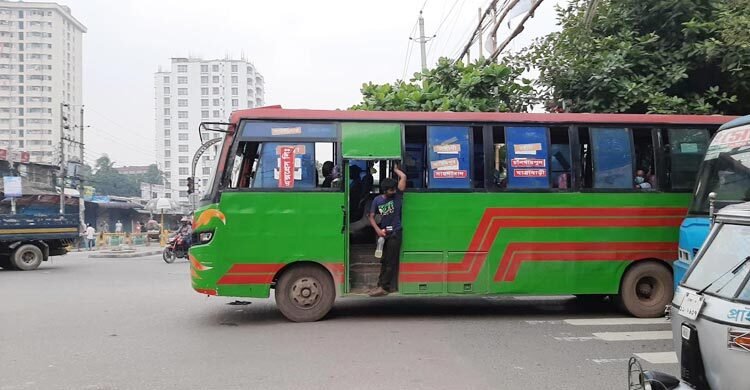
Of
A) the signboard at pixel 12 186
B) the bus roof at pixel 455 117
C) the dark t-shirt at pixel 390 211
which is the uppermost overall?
the bus roof at pixel 455 117

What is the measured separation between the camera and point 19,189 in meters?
21.3

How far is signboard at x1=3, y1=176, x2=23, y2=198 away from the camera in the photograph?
20908 millimetres

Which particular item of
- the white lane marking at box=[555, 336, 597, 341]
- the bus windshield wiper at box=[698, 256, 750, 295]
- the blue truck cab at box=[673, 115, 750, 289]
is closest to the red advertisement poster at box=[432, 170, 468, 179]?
the white lane marking at box=[555, 336, 597, 341]

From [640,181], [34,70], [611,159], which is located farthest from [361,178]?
[34,70]

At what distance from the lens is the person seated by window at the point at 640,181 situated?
25.2 ft

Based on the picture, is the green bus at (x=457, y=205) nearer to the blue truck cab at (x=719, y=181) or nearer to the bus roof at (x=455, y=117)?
the bus roof at (x=455, y=117)

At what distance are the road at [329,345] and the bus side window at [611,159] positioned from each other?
6.31ft

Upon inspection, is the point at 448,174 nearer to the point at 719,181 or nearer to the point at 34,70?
the point at 719,181

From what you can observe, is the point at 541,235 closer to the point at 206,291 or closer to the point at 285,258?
the point at 285,258

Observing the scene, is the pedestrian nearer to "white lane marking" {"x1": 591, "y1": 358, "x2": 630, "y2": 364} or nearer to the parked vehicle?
the parked vehicle

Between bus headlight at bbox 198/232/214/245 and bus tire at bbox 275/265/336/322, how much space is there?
1051 millimetres

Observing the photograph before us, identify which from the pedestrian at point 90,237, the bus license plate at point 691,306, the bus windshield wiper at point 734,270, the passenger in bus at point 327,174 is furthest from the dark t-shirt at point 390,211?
the pedestrian at point 90,237

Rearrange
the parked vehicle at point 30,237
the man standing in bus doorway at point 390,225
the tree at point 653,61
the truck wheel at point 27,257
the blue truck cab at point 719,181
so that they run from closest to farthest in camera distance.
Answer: the blue truck cab at point 719,181 < the man standing in bus doorway at point 390,225 < the tree at point 653,61 < the parked vehicle at point 30,237 < the truck wheel at point 27,257

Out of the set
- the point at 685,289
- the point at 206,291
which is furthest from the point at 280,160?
the point at 685,289
